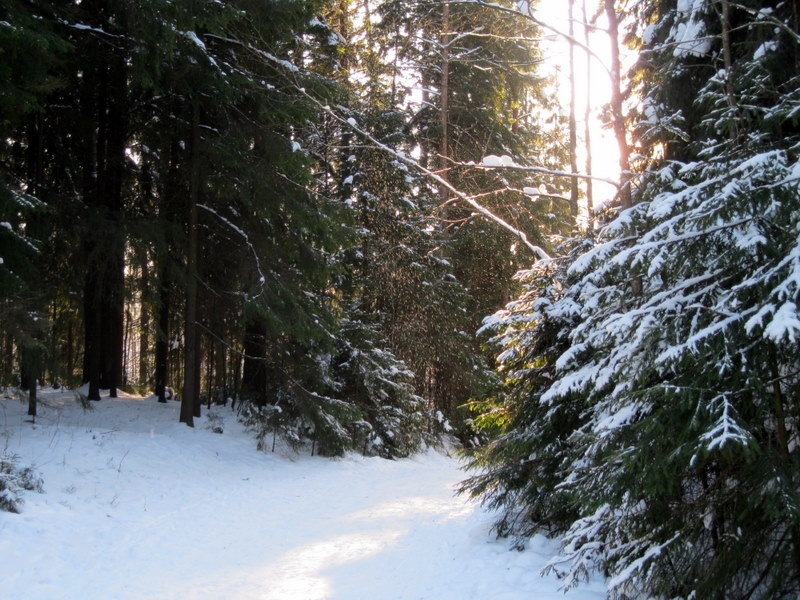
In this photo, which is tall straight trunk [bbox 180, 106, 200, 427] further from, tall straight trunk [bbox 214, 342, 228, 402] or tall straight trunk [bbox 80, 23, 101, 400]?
tall straight trunk [bbox 214, 342, 228, 402]

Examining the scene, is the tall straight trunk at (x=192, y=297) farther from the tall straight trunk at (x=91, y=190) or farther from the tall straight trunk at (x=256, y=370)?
the tall straight trunk at (x=91, y=190)

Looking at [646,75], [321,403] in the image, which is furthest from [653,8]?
[321,403]

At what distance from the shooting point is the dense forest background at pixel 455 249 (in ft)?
10.9

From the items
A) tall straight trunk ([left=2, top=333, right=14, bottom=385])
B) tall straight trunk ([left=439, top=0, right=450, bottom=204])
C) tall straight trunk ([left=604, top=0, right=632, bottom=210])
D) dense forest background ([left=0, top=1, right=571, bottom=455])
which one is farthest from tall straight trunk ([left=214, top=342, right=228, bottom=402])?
tall straight trunk ([left=604, top=0, right=632, bottom=210])

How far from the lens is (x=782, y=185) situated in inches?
123

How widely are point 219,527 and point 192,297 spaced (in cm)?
570

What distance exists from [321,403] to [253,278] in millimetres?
3057

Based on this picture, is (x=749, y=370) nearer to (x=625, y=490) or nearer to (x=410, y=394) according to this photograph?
(x=625, y=490)

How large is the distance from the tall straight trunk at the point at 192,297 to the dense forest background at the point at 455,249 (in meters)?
0.07

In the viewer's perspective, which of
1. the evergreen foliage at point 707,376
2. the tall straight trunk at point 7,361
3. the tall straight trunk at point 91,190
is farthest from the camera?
the tall straight trunk at point 91,190

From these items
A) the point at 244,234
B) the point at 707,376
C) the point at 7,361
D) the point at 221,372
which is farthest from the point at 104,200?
the point at 707,376

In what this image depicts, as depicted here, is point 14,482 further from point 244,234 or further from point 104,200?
point 104,200

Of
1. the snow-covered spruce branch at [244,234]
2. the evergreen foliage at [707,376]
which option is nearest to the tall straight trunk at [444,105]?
the snow-covered spruce branch at [244,234]

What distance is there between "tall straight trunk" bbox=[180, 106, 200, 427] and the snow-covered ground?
0.57m
